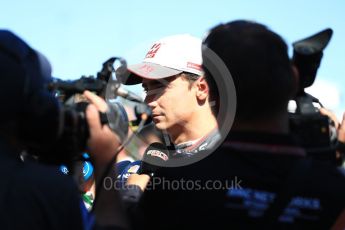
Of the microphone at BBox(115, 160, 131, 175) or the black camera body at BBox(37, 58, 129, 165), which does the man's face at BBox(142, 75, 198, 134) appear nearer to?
the microphone at BBox(115, 160, 131, 175)

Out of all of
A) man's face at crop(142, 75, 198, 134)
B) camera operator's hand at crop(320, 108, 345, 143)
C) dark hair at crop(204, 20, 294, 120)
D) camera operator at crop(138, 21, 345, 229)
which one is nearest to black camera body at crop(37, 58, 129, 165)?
camera operator at crop(138, 21, 345, 229)

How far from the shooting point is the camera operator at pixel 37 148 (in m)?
2.05

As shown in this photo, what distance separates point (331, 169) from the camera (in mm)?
2115

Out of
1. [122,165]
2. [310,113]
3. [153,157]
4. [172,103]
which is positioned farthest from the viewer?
[122,165]

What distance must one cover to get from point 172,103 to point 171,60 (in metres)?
0.26

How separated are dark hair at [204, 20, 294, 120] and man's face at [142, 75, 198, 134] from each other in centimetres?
153

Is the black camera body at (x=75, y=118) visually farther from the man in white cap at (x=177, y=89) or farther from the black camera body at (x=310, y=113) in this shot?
the man in white cap at (x=177, y=89)

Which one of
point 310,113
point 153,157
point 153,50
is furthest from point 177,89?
point 310,113

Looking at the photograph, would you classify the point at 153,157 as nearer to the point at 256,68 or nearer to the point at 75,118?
the point at 75,118

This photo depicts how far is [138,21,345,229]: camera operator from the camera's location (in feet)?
6.57

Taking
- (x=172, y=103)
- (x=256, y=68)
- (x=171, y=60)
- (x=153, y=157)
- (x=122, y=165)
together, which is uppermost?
(x=256, y=68)

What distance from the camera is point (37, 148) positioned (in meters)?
2.17

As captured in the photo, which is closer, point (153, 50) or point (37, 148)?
point (37, 148)

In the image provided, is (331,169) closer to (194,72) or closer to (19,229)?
(19,229)
